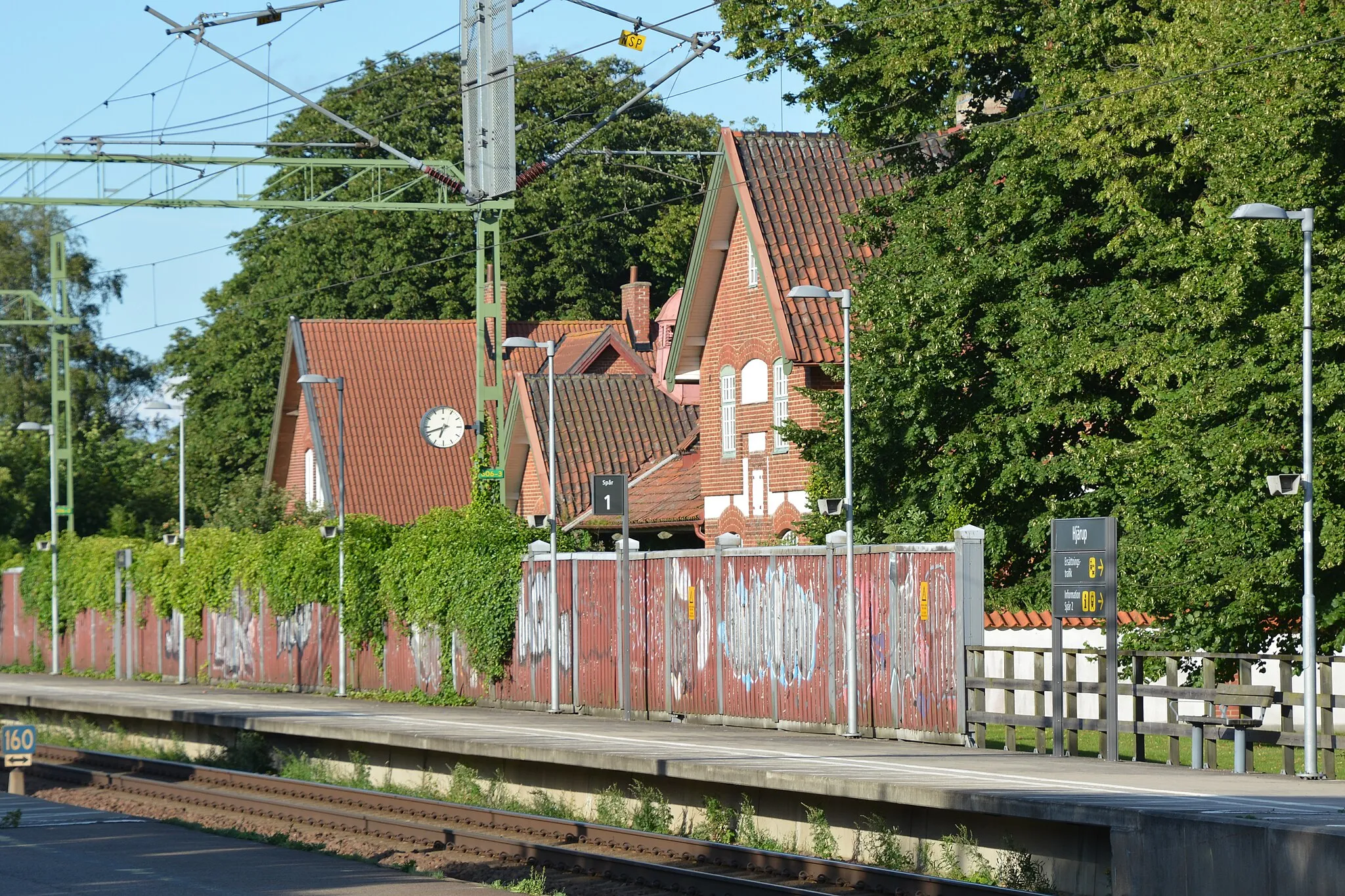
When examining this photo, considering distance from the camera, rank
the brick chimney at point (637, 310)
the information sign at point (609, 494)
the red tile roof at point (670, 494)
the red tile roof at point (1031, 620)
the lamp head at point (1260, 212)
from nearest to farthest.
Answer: the lamp head at point (1260, 212)
the information sign at point (609, 494)
the red tile roof at point (1031, 620)
the red tile roof at point (670, 494)
the brick chimney at point (637, 310)

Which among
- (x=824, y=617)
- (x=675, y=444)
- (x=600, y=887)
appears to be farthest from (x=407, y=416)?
(x=600, y=887)

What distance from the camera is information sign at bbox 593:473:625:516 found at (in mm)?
25922

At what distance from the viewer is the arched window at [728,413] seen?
40.6 meters

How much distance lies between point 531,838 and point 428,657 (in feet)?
48.8

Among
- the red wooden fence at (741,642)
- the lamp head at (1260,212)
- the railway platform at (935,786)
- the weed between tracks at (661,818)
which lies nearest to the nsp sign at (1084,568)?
the red wooden fence at (741,642)

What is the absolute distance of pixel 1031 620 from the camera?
31.1 metres

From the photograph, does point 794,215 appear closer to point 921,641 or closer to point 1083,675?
point 1083,675

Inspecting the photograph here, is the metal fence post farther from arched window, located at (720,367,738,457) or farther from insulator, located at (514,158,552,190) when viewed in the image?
arched window, located at (720,367,738,457)

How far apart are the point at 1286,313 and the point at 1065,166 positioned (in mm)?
6225

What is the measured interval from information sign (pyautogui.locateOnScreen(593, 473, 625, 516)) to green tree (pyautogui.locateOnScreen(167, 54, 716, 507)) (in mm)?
38805

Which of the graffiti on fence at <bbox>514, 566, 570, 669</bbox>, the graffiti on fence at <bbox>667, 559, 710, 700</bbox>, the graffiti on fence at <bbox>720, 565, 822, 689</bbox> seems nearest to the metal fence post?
the graffiti on fence at <bbox>720, 565, 822, 689</bbox>

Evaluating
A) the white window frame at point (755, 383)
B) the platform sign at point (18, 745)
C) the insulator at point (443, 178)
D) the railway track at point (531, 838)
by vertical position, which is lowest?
the railway track at point (531, 838)

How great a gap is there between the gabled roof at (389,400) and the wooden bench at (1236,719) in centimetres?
3934

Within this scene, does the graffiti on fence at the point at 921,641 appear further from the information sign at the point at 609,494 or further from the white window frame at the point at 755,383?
the white window frame at the point at 755,383
